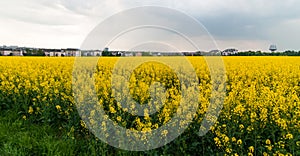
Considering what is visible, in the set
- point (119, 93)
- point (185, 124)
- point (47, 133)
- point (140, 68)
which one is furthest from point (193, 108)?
point (140, 68)

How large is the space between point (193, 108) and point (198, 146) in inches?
21.4

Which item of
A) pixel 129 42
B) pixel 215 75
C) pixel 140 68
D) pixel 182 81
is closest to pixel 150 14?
pixel 129 42

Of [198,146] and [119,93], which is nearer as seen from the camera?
[198,146]

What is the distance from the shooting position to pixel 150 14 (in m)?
6.56

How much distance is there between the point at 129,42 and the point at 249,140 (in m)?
3.69

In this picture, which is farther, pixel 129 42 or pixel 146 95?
pixel 129 42

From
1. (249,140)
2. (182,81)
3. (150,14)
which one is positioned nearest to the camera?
(249,140)

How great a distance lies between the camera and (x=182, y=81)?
24.0 ft

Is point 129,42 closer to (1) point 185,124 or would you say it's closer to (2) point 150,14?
(2) point 150,14

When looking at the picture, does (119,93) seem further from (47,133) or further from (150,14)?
(150,14)

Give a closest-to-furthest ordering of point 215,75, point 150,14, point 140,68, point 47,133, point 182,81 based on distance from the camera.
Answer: point 47,133
point 150,14
point 182,81
point 215,75
point 140,68

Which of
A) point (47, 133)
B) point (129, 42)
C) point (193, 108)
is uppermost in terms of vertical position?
point (129, 42)

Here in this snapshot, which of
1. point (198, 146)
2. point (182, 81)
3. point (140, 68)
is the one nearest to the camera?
point (198, 146)

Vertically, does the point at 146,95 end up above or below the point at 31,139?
above
